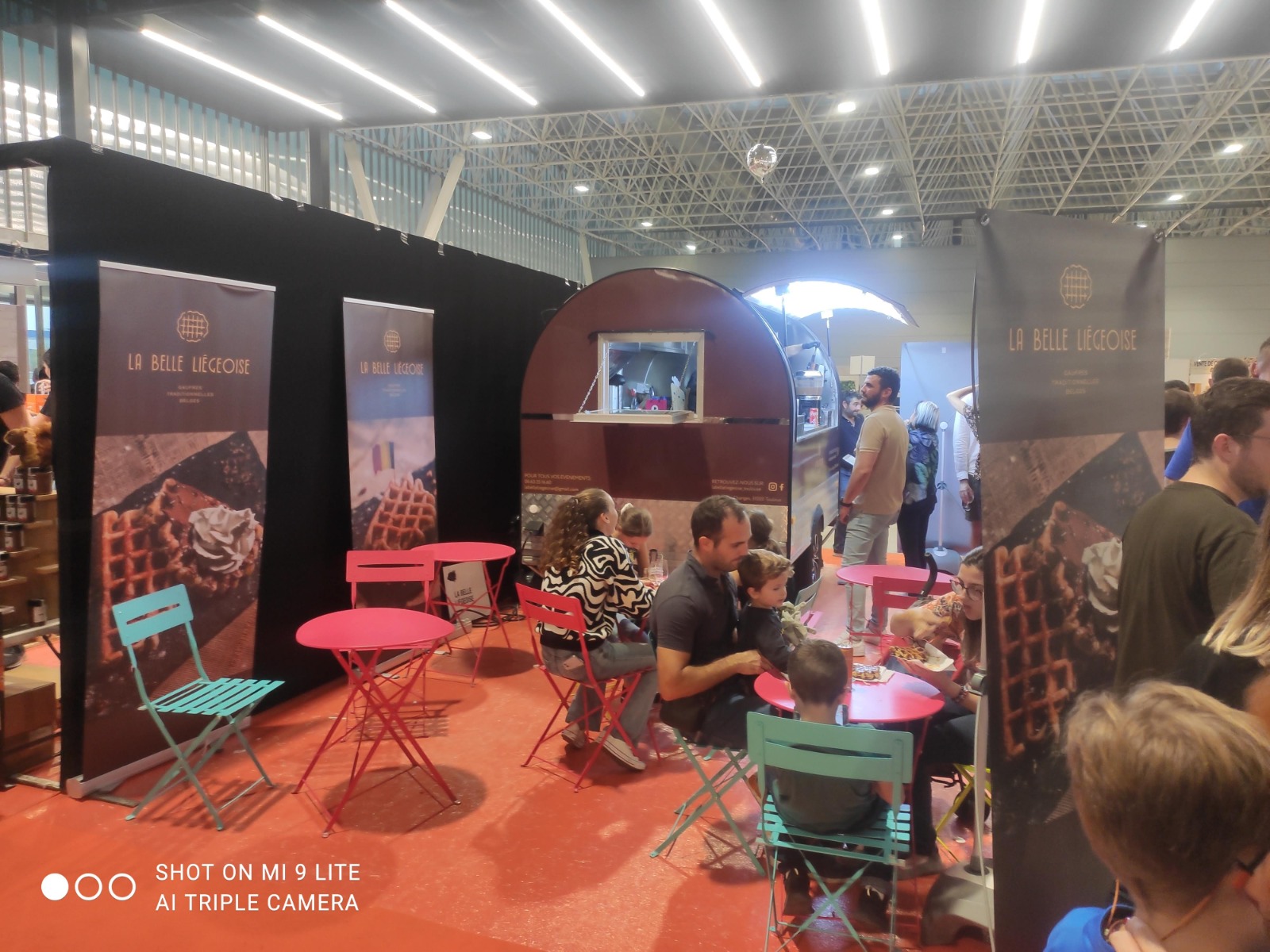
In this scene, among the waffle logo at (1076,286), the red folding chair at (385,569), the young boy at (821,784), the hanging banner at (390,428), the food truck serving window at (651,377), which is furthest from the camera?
the food truck serving window at (651,377)

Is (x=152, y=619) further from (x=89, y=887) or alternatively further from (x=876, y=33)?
(x=876, y=33)

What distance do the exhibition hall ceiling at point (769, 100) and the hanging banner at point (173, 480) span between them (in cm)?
149

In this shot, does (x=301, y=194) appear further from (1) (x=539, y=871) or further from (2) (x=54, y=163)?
(1) (x=539, y=871)

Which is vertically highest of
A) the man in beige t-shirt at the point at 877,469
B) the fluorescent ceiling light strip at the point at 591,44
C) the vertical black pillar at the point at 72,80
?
the fluorescent ceiling light strip at the point at 591,44

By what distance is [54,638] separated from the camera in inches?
208

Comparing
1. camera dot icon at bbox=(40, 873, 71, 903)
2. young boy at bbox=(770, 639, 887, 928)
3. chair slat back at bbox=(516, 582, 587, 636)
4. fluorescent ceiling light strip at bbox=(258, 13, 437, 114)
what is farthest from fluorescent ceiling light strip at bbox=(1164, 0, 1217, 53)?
camera dot icon at bbox=(40, 873, 71, 903)

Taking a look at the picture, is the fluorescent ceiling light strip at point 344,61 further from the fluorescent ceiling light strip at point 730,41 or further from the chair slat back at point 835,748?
the chair slat back at point 835,748

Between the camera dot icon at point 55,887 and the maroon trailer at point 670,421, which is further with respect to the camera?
the maroon trailer at point 670,421

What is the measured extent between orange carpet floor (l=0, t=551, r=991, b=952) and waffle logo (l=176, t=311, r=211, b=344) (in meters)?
2.07

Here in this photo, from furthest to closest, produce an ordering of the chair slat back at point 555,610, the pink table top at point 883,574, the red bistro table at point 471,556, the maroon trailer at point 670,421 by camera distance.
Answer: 1. the maroon trailer at point 670,421
2. the red bistro table at point 471,556
3. the pink table top at point 883,574
4. the chair slat back at point 555,610

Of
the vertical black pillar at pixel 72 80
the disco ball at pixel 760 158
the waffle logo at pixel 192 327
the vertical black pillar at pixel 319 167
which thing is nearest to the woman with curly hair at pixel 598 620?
the waffle logo at pixel 192 327

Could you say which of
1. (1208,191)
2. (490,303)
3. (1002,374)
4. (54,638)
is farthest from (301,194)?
(1208,191)

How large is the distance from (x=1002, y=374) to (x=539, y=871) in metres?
2.43

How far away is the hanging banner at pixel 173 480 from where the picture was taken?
3.52 meters
